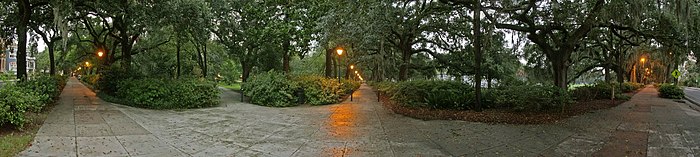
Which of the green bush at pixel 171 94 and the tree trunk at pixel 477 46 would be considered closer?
the tree trunk at pixel 477 46

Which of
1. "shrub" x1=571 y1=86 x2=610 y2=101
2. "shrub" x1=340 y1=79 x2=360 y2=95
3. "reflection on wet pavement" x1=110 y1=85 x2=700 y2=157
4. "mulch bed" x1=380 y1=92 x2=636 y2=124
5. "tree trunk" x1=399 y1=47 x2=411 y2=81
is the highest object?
"tree trunk" x1=399 y1=47 x2=411 y2=81

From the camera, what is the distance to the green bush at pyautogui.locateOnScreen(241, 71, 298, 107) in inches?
537

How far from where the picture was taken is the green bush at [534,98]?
1006cm

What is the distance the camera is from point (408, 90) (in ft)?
40.8

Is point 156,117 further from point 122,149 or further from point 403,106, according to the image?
point 403,106

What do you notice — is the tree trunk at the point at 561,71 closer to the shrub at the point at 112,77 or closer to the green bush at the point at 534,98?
the green bush at the point at 534,98

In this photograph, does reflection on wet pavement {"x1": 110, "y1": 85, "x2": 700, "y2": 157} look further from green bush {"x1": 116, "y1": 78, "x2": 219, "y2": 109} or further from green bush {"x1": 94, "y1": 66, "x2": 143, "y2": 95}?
green bush {"x1": 94, "y1": 66, "x2": 143, "y2": 95}

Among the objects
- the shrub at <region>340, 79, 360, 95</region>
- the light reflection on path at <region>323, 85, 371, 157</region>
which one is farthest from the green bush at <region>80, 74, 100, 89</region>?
the light reflection on path at <region>323, 85, 371, 157</region>

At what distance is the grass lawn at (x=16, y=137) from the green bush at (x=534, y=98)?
1034 cm

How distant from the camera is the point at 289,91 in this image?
13.9 m

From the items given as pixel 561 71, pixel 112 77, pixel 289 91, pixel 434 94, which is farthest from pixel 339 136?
pixel 112 77

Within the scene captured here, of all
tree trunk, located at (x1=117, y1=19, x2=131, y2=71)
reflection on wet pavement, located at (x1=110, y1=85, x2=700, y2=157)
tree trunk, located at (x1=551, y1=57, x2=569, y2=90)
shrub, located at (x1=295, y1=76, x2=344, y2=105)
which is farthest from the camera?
tree trunk, located at (x1=117, y1=19, x2=131, y2=71)

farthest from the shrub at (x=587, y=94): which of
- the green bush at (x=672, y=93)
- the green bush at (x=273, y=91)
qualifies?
the green bush at (x=273, y=91)

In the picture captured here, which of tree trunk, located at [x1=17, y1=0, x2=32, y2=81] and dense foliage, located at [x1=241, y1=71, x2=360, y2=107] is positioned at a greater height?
tree trunk, located at [x1=17, y1=0, x2=32, y2=81]
